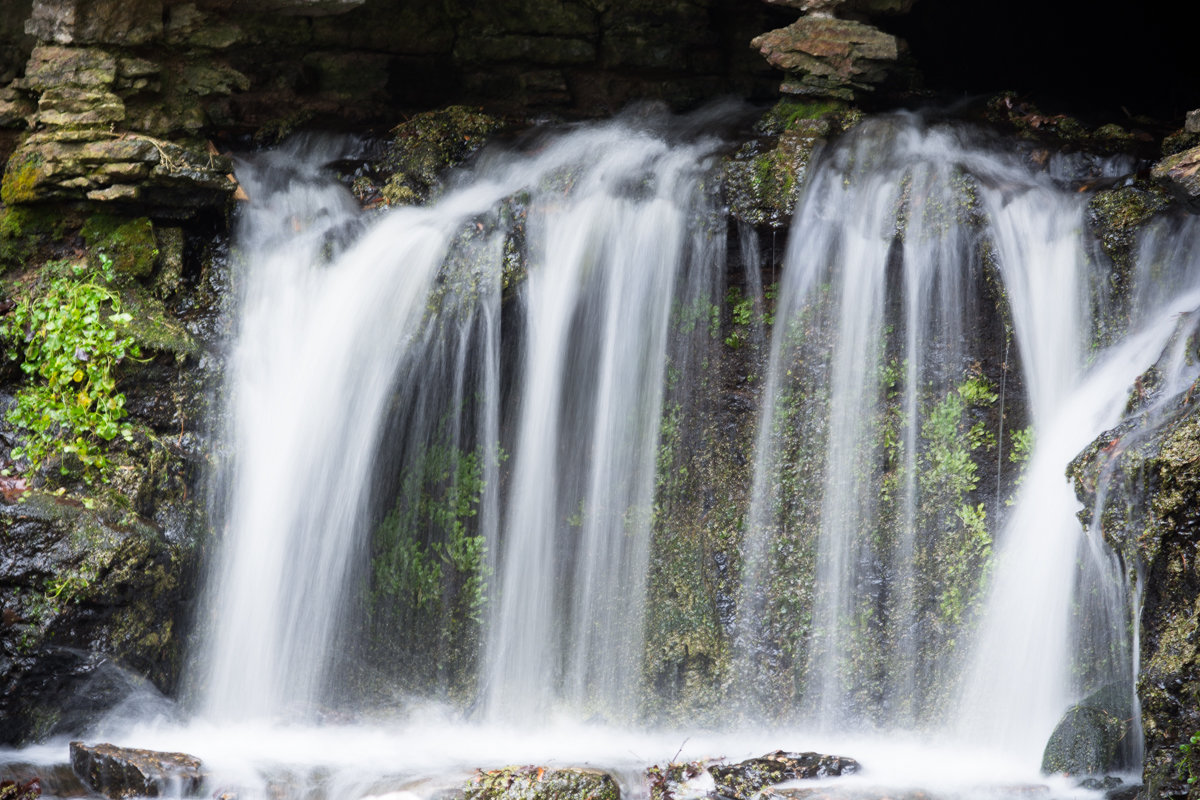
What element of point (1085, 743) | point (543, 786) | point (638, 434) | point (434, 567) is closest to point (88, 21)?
point (434, 567)

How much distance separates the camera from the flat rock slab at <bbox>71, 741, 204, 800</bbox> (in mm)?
4738

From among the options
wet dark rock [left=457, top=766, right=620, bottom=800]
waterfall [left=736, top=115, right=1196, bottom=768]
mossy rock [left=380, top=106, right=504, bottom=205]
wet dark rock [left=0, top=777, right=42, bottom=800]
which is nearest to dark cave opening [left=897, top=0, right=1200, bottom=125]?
waterfall [left=736, top=115, right=1196, bottom=768]

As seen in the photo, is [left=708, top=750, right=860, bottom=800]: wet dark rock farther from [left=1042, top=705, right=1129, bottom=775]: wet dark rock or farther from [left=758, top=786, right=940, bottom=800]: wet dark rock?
[left=1042, top=705, right=1129, bottom=775]: wet dark rock

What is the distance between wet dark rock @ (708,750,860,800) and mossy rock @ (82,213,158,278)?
415cm

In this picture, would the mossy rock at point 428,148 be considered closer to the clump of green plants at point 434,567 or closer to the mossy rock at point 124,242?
the mossy rock at point 124,242

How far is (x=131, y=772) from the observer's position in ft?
15.6

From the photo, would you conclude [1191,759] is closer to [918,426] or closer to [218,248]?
[918,426]

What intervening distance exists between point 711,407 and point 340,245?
241 cm

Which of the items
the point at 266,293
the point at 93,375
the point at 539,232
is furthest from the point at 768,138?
the point at 93,375

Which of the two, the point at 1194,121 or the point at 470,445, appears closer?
the point at 1194,121

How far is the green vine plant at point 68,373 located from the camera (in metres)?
5.73

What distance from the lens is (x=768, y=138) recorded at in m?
6.84

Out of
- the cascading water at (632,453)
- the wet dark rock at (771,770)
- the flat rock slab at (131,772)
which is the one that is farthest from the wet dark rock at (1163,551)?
the flat rock slab at (131,772)

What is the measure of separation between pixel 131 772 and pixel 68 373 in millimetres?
2193
